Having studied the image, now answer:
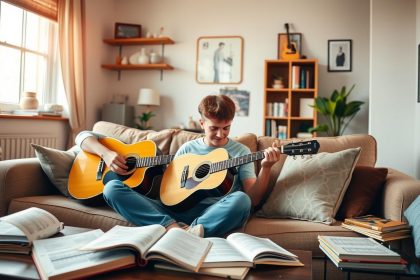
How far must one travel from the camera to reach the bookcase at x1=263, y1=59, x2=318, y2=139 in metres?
3.94

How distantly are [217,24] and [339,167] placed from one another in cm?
313

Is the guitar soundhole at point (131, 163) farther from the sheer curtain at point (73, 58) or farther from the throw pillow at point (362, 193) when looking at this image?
the sheer curtain at point (73, 58)

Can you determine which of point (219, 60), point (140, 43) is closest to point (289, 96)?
point (219, 60)

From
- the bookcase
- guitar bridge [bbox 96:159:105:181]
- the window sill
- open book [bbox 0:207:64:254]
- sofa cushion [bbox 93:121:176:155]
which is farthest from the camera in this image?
the bookcase

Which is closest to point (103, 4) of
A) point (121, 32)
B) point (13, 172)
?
point (121, 32)

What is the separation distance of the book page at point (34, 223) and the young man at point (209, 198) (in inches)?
15.3

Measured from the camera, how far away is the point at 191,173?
1.72 metres

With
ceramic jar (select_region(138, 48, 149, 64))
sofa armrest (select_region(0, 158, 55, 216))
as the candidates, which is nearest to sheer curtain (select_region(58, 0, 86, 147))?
ceramic jar (select_region(138, 48, 149, 64))

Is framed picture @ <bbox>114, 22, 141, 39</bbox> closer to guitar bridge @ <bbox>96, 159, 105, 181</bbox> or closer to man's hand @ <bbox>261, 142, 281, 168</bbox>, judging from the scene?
guitar bridge @ <bbox>96, 159, 105, 181</bbox>

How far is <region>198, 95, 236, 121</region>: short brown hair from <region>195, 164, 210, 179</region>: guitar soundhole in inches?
9.4

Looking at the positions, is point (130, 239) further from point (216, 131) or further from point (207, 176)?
point (216, 131)

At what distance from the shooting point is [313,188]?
65.9 inches

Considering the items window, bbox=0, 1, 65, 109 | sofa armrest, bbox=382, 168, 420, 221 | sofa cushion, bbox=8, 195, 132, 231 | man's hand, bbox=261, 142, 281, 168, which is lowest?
sofa cushion, bbox=8, 195, 132, 231

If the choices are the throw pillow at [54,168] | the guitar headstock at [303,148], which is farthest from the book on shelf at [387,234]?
the throw pillow at [54,168]
